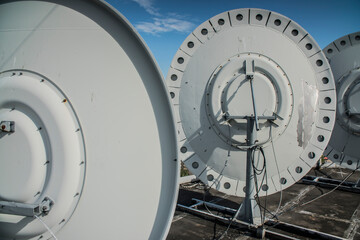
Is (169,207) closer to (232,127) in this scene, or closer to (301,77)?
(232,127)

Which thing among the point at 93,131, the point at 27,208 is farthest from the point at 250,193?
the point at 27,208

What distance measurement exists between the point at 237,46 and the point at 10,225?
3848 millimetres

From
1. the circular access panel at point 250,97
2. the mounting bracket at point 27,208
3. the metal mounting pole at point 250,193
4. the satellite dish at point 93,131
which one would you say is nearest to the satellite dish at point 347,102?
the circular access panel at point 250,97

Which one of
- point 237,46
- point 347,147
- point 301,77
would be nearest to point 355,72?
point 347,147

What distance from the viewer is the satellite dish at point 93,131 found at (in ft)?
6.36

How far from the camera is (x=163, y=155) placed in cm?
198

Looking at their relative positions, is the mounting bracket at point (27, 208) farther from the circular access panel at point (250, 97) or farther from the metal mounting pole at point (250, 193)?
the metal mounting pole at point (250, 193)

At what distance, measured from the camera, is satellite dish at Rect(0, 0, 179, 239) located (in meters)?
1.94

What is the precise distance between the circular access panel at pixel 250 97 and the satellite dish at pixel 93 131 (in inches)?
95.9

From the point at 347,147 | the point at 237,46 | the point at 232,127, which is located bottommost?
the point at 347,147

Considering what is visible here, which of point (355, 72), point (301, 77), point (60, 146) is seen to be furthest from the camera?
point (355, 72)

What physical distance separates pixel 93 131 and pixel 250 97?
2859 mm

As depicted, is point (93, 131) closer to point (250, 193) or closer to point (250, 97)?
point (250, 97)

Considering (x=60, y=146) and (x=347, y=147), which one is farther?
(x=347, y=147)
